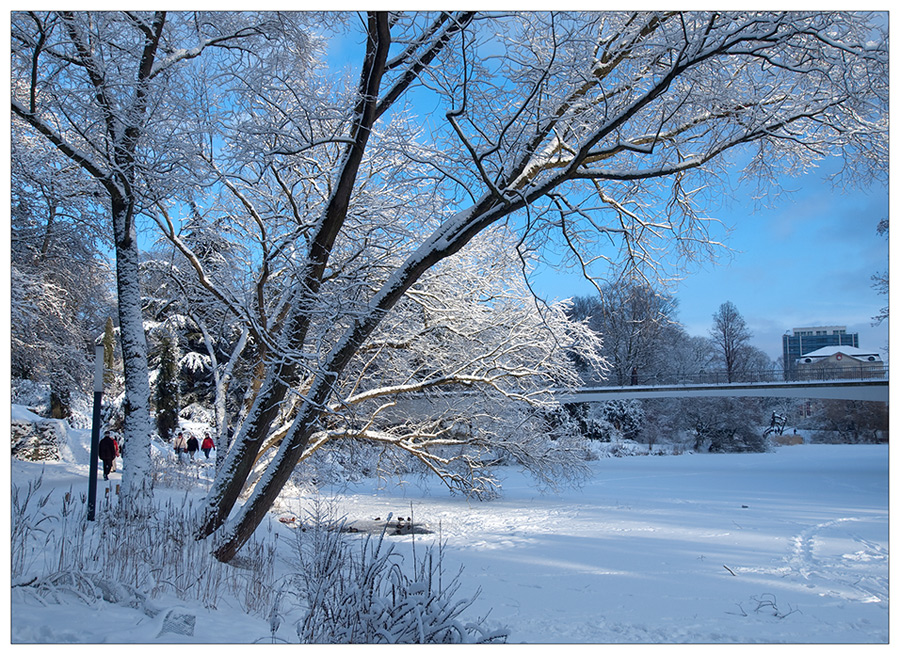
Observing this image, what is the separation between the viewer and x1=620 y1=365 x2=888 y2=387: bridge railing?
21.9 meters

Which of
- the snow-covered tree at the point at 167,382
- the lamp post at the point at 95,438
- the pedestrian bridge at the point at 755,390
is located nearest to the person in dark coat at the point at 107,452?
the lamp post at the point at 95,438

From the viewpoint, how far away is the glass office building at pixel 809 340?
1357 centimetres

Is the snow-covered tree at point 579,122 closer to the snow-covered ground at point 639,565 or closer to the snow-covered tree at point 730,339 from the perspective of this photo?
the snow-covered ground at point 639,565

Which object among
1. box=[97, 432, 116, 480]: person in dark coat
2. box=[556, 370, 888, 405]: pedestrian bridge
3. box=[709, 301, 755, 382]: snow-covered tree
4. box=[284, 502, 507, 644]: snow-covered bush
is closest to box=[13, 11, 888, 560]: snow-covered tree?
box=[284, 502, 507, 644]: snow-covered bush

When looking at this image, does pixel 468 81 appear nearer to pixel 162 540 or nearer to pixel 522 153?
pixel 522 153

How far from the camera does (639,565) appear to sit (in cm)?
862

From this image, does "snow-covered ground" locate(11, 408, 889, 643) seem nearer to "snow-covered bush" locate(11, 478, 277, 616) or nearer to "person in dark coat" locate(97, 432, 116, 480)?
"snow-covered bush" locate(11, 478, 277, 616)

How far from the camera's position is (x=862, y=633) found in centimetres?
547

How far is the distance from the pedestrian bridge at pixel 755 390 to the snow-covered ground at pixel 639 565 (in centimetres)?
456

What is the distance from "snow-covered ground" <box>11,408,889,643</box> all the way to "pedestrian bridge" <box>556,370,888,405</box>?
179 inches

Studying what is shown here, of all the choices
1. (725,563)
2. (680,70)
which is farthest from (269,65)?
(725,563)

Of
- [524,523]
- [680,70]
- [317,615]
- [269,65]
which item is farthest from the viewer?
[524,523]

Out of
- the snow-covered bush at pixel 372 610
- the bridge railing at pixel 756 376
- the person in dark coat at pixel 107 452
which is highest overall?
the bridge railing at pixel 756 376

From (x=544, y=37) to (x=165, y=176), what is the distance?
4.10 m
